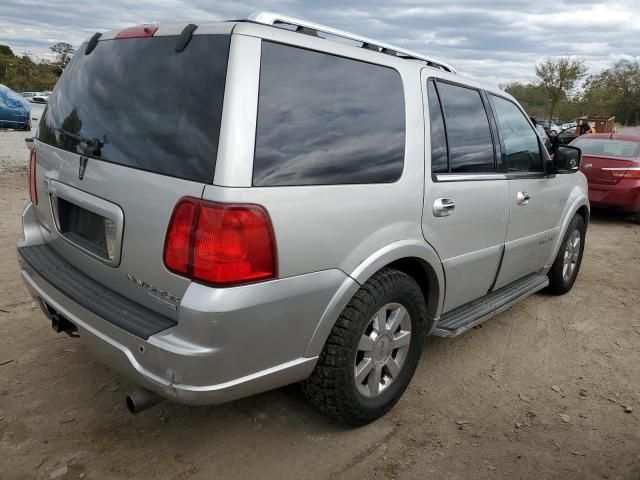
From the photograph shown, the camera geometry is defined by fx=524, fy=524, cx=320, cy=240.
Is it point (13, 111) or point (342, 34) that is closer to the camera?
point (342, 34)

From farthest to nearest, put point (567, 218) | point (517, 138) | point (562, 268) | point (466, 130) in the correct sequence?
1. point (562, 268)
2. point (567, 218)
3. point (517, 138)
4. point (466, 130)

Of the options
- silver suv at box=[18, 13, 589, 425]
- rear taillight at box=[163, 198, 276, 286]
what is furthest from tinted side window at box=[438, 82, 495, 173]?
rear taillight at box=[163, 198, 276, 286]

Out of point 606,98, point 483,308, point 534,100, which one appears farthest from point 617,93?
point 483,308

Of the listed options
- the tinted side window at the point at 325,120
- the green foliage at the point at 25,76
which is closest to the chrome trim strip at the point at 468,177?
the tinted side window at the point at 325,120

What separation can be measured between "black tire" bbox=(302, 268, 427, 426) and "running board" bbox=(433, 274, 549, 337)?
0.41 metres

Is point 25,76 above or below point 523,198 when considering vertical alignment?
above

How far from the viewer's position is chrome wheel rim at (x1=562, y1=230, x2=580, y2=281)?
4.77 metres

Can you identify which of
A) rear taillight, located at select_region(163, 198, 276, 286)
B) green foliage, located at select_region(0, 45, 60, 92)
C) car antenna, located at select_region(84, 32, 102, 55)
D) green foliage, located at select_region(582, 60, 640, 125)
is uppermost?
green foliage, located at select_region(582, 60, 640, 125)

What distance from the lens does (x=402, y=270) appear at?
286 centimetres

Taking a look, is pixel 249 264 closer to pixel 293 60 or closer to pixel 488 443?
pixel 293 60

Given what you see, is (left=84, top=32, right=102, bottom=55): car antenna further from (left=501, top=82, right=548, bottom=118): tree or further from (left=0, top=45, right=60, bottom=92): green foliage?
(left=0, top=45, right=60, bottom=92): green foliage

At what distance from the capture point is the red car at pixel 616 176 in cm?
834

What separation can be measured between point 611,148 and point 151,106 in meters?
8.93

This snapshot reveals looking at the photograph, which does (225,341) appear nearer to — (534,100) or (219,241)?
(219,241)
